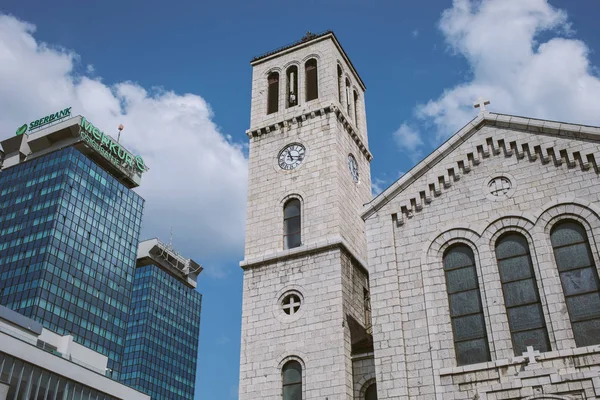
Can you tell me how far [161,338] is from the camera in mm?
115000

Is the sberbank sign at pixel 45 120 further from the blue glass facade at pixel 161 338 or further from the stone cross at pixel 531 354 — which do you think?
the stone cross at pixel 531 354

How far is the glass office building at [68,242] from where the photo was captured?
8425 centimetres

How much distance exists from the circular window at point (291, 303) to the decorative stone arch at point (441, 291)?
5955 mm

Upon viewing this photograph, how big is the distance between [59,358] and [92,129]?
65325 millimetres

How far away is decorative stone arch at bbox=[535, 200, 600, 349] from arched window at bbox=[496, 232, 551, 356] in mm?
493

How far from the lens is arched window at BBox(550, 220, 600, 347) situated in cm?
2198

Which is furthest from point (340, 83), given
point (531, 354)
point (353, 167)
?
point (531, 354)

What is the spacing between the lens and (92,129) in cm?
9906

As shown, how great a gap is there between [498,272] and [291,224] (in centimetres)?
1061

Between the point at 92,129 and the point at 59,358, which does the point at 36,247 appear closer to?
the point at 92,129

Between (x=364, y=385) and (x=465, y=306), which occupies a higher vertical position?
(x=465, y=306)

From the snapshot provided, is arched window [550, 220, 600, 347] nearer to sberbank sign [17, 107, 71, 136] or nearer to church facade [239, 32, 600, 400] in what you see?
church facade [239, 32, 600, 400]

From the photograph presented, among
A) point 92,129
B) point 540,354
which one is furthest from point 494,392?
point 92,129

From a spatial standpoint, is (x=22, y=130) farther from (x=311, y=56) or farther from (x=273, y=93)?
(x=311, y=56)
